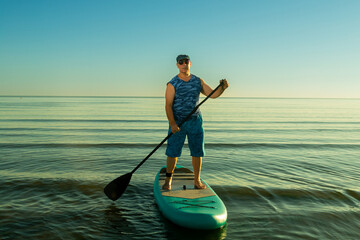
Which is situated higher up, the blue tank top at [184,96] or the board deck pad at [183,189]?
the blue tank top at [184,96]

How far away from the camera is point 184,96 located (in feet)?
16.5

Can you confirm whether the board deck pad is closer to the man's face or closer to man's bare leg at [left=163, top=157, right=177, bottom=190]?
man's bare leg at [left=163, top=157, right=177, bottom=190]

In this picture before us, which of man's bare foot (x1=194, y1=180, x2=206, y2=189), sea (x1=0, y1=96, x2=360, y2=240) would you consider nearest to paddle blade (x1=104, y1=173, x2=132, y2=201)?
sea (x1=0, y1=96, x2=360, y2=240)

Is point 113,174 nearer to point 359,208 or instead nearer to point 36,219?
point 36,219

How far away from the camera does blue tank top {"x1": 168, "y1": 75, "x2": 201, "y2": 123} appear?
502 cm

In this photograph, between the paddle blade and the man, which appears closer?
the man

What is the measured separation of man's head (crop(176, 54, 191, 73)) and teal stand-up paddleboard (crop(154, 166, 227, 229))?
2358 mm

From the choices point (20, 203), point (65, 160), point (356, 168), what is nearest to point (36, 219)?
point (20, 203)

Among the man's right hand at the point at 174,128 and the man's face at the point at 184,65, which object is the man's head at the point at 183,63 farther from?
the man's right hand at the point at 174,128

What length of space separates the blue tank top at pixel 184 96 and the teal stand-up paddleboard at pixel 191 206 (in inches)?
56.0

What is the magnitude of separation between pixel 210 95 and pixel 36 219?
3.98m

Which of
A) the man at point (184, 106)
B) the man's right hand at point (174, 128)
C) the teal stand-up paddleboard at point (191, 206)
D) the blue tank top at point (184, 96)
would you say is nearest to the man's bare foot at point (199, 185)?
the teal stand-up paddleboard at point (191, 206)

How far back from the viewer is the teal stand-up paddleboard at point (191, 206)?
413 cm

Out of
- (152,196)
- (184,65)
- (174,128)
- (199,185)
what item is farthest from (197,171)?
(184,65)
